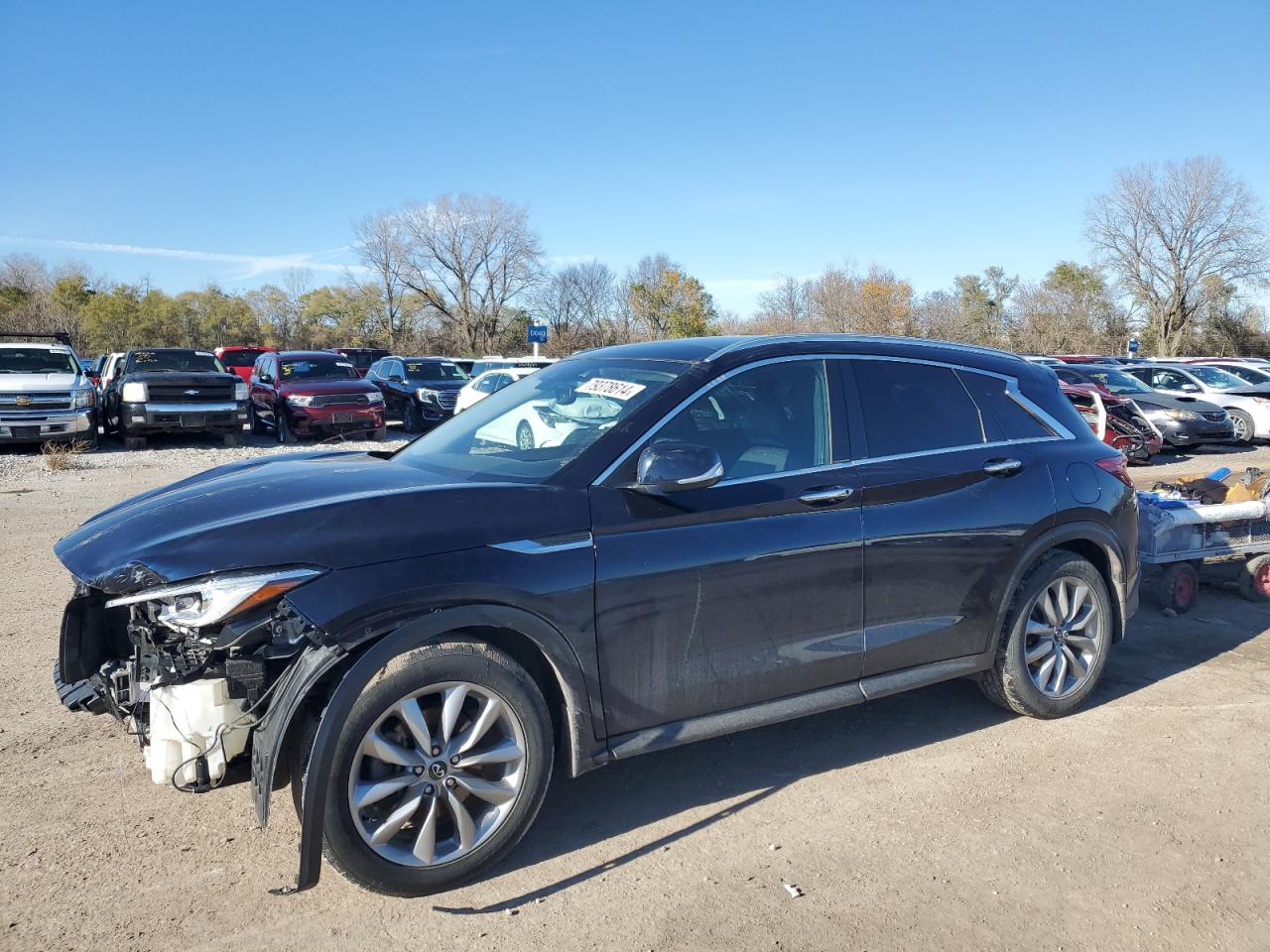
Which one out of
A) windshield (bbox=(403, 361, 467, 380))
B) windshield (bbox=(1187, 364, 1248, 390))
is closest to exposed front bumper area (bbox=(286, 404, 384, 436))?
windshield (bbox=(403, 361, 467, 380))

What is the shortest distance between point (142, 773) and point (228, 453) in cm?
1403

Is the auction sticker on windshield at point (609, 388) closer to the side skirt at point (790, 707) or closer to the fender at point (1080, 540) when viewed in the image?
the side skirt at point (790, 707)

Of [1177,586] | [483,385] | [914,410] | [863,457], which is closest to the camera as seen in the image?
[863,457]

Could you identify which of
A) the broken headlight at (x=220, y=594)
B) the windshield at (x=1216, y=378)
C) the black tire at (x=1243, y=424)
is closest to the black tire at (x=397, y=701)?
the broken headlight at (x=220, y=594)

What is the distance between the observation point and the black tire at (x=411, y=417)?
21.0m

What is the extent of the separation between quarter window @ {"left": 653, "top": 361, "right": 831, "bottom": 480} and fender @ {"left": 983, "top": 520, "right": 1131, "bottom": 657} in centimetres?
120

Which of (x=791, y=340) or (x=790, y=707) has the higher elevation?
(x=791, y=340)

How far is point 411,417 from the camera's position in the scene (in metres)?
21.2

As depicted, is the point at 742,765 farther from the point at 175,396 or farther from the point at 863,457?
the point at 175,396

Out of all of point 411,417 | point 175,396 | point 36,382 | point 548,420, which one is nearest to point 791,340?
point 548,420

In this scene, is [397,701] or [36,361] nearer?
[397,701]

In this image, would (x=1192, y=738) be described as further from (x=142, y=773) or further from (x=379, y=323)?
(x=379, y=323)

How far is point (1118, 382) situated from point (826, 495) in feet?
61.0

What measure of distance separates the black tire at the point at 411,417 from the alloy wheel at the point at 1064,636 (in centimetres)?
1782
